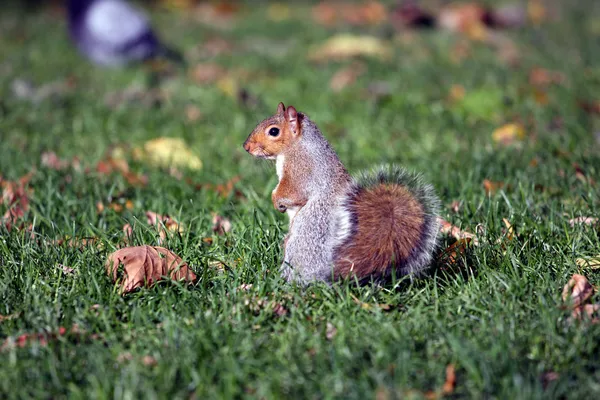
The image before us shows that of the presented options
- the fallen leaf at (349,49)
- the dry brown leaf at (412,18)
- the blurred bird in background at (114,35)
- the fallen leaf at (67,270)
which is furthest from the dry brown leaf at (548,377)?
the dry brown leaf at (412,18)

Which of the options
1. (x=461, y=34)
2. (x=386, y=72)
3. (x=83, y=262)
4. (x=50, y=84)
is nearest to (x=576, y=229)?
(x=83, y=262)

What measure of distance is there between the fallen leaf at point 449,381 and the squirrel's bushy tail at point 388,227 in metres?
0.49

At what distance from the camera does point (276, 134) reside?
8.96ft

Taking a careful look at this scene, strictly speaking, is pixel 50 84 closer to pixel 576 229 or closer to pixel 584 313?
pixel 576 229

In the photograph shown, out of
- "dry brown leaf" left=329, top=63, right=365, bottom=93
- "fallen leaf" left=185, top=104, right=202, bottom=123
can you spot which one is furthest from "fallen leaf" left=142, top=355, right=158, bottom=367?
"dry brown leaf" left=329, top=63, right=365, bottom=93

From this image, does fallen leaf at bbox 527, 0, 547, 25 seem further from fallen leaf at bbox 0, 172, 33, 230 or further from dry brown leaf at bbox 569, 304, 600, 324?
dry brown leaf at bbox 569, 304, 600, 324

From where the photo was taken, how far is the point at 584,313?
2.31m

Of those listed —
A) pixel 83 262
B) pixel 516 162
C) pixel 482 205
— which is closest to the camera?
pixel 83 262

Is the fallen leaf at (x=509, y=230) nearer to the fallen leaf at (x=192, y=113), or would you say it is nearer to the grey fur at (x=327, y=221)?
the grey fur at (x=327, y=221)

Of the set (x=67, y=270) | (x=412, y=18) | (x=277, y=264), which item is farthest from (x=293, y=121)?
(x=412, y=18)

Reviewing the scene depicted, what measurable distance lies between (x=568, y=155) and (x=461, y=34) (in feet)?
13.5

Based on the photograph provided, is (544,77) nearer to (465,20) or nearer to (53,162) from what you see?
(465,20)

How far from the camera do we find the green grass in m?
2.08

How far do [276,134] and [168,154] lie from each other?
1804 millimetres
